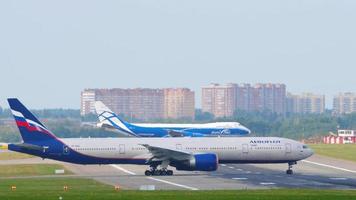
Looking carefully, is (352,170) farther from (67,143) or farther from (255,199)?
(255,199)

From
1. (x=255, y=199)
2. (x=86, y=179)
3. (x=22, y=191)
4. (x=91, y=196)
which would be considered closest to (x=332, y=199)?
(x=255, y=199)

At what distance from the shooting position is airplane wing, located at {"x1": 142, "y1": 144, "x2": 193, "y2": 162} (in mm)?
71938

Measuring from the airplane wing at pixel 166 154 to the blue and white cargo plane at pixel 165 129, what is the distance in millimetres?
50317

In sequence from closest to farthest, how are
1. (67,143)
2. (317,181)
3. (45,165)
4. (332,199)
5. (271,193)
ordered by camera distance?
(332,199), (271,193), (317,181), (67,143), (45,165)

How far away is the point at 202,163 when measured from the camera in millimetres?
72125

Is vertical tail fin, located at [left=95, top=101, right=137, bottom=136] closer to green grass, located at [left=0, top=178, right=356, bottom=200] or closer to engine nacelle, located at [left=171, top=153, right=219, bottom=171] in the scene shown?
engine nacelle, located at [left=171, top=153, right=219, bottom=171]

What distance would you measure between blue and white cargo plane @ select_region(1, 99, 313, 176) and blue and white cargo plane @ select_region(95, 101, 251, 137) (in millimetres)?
49227

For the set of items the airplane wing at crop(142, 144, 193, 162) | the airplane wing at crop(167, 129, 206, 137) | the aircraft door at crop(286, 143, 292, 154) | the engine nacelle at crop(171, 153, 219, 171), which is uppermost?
the airplane wing at crop(167, 129, 206, 137)

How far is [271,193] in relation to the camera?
5288 centimetres

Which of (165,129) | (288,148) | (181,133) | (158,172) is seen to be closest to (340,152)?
(181,133)

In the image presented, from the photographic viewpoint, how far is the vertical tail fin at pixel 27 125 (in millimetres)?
71562

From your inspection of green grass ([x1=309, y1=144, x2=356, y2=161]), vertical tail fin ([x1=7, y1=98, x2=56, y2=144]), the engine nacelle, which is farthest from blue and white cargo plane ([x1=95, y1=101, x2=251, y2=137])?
vertical tail fin ([x1=7, y1=98, x2=56, y2=144])

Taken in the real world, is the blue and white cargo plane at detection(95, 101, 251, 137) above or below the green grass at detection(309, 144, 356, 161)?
above

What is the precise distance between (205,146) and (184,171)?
5161mm
